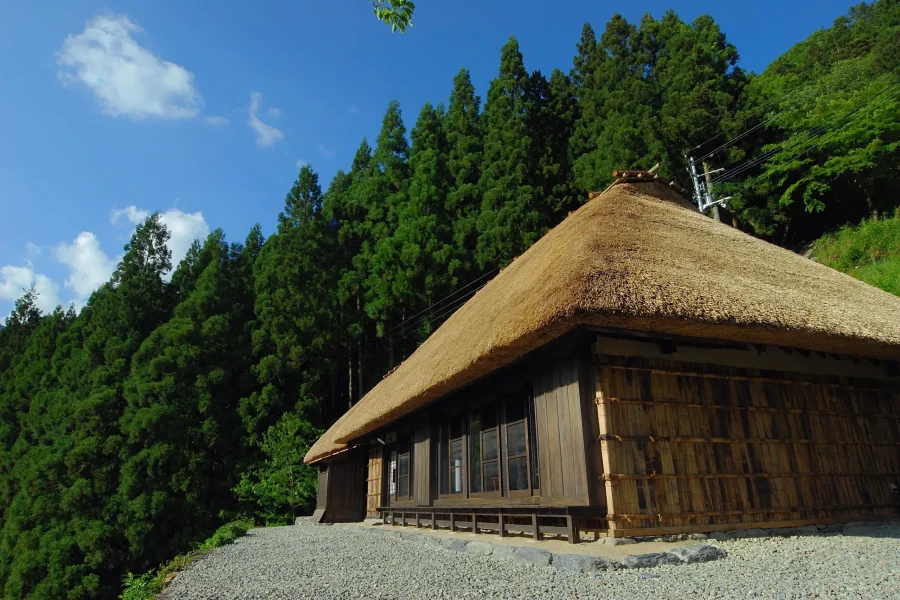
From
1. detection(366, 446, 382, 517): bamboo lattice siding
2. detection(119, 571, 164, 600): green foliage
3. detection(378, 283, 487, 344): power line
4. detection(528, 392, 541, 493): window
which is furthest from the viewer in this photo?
detection(378, 283, 487, 344): power line

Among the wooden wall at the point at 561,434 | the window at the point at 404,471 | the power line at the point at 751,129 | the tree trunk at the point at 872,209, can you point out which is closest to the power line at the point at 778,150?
the power line at the point at 751,129

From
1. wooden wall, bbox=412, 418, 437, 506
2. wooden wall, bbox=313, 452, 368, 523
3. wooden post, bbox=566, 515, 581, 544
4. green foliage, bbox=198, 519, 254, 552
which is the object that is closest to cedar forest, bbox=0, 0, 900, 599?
wooden wall, bbox=313, 452, 368, 523

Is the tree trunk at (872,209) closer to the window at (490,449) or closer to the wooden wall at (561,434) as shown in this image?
the window at (490,449)

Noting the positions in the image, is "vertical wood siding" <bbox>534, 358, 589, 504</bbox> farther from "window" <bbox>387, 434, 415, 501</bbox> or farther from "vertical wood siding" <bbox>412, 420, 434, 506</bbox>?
"window" <bbox>387, 434, 415, 501</bbox>

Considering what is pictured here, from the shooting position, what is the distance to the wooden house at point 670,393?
14.5ft

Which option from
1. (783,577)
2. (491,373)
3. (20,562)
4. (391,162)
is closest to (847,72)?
(391,162)

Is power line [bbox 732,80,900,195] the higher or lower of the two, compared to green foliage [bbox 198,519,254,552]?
higher

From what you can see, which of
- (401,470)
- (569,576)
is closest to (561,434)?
(569,576)

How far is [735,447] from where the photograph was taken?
5.02 m

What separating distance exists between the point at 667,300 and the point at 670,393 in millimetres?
1141

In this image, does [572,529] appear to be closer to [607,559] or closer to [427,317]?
[607,559]

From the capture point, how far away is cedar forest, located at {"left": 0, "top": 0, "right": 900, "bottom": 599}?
46.5ft

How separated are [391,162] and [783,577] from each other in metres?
18.1

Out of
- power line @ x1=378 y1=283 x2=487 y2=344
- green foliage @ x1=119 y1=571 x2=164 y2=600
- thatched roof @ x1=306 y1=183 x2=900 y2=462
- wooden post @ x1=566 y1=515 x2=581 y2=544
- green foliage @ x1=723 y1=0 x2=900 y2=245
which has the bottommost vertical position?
green foliage @ x1=119 y1=571 x2=164 y2=600
